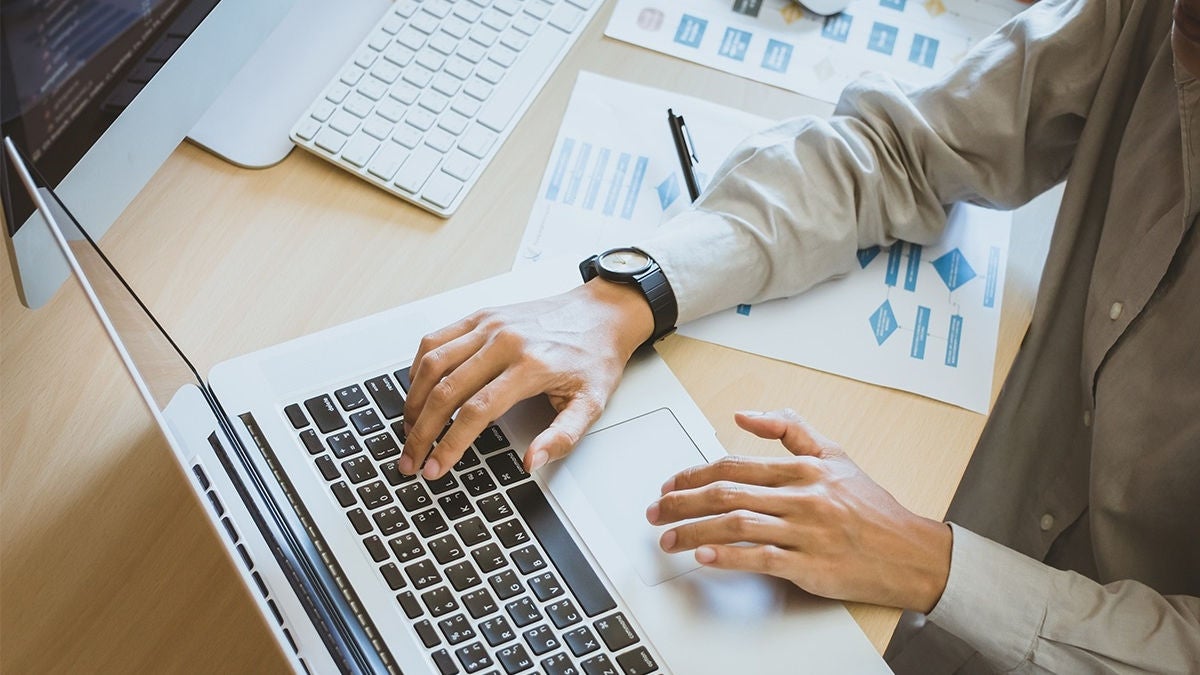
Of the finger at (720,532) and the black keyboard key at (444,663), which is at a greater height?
the finger at (720,532)

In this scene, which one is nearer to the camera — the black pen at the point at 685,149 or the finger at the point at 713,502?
the finger at the point at 713,502

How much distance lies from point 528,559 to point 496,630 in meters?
0.05

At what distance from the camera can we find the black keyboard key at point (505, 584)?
2.25 feet

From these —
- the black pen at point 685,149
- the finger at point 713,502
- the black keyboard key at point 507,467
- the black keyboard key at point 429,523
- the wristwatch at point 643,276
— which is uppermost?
the black pen at point 685,149

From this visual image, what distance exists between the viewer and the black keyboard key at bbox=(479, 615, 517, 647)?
0.67 metres

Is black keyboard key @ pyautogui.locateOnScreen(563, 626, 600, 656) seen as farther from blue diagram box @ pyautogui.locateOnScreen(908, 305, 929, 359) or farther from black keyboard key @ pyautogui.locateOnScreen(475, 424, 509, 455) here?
blue diagram box @ pyautogui.locateOnScreen(908, 305, 929, 359)

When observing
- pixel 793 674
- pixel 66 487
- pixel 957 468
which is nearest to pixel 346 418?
pixel 66 487

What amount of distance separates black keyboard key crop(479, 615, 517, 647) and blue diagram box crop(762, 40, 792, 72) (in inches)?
24.3

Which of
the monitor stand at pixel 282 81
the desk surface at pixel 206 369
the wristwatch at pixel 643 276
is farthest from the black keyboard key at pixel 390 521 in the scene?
the monitor stand at pixel 282 81

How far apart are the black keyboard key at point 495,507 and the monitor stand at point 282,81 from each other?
37 centimetres

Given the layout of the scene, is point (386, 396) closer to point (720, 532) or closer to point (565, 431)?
point (565, 431)

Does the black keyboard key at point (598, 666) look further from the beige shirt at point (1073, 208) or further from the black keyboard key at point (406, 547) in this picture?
the beige shirt at point (1073, 208)

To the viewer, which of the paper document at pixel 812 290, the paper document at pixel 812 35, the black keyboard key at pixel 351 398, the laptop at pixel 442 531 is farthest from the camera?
the paper document at pixel 812 35

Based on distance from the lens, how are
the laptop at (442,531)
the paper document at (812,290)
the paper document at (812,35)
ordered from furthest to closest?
the paper document at (812,35)
the paper document at (812,290)
the laptop at (442,531)
